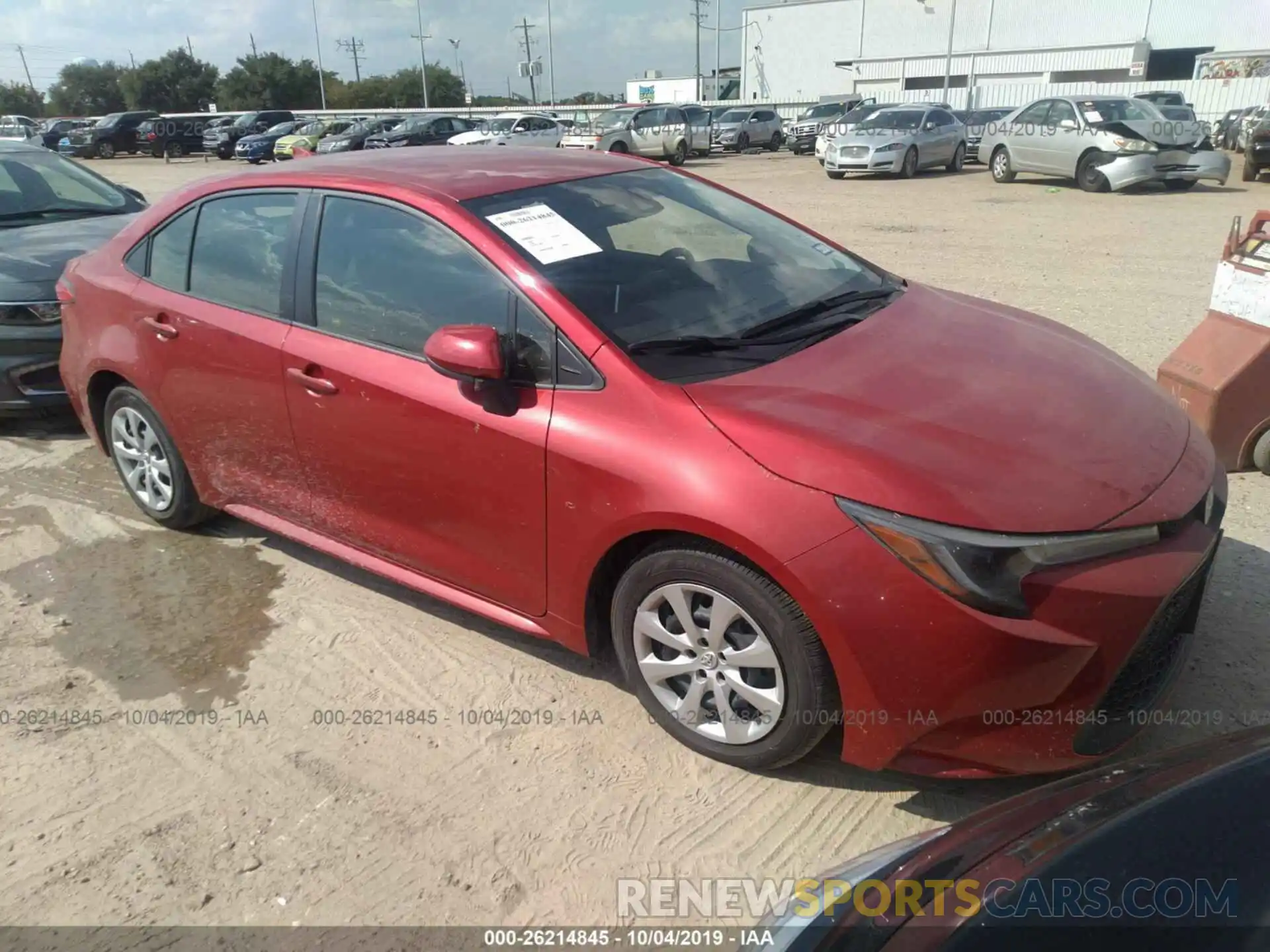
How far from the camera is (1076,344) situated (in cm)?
334

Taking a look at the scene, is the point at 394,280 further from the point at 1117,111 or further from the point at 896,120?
the point at 896,120

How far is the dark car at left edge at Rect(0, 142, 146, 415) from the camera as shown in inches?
219

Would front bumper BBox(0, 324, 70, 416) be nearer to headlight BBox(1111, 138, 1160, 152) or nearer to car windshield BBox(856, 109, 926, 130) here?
headlight BBox(1111, 138, 1160, 152)

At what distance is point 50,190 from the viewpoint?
7.07 m

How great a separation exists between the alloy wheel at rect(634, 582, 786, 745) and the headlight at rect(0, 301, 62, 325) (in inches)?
182

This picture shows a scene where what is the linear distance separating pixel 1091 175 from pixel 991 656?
1642 centimetres

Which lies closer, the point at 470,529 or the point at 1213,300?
the point at 470,529

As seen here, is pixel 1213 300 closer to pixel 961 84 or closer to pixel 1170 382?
pixel 1170 382

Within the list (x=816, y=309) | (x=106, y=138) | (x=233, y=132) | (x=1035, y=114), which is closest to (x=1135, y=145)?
(x=1035, y=114)

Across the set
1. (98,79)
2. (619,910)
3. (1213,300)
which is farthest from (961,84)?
(98,79)

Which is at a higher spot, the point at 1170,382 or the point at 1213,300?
the point at 1213,300

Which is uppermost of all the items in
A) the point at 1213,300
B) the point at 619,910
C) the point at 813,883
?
the point at 1213,300

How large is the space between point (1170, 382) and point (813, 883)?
378cm

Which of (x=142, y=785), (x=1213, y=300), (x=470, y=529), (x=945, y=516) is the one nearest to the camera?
(x=945, y=516)
